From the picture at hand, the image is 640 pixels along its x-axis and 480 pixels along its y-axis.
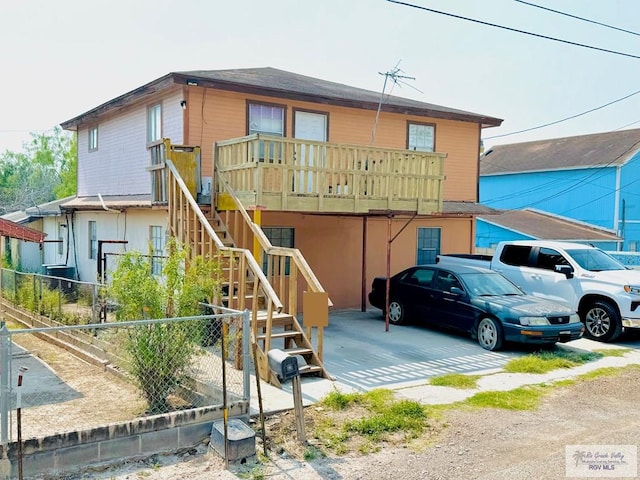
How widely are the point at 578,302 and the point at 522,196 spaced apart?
63.5ft

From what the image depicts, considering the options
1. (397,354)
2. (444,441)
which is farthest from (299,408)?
(397,354)

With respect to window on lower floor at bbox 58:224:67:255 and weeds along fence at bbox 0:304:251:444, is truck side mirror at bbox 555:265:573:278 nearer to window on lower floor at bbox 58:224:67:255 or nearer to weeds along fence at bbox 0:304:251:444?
weeds along fence at bbox 0:304:251:444

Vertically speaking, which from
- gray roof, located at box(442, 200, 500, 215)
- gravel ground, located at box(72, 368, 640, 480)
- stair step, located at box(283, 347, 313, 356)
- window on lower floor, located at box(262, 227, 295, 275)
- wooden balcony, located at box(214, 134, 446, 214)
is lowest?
gravel ground, located at box(72, 368, 640, 480)

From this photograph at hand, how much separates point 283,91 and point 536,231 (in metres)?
14.7

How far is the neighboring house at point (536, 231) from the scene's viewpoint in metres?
23.4

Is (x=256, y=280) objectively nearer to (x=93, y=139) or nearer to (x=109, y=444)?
(x=109, y=444)

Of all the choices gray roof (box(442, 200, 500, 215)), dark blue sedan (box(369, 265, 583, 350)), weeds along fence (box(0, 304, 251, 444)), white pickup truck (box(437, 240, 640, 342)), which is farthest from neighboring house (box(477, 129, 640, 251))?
weeds along fence (box(0, 304, 251, 444))

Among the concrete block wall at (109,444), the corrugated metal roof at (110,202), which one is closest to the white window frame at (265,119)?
the corrugated metal roof at (110,202)

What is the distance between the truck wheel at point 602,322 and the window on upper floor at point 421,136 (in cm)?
622

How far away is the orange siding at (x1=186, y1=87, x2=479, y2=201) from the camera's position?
12.4 m

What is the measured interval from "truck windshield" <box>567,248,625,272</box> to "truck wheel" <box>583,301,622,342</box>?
3.07 feet

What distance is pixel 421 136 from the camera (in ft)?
52.5

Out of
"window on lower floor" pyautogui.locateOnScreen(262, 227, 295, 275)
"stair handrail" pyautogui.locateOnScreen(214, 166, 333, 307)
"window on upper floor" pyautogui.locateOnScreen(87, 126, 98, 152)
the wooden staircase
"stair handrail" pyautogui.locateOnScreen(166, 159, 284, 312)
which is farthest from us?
"window on upper floor" pyautogui.locateOnScreen(87, 126, 98, 152)

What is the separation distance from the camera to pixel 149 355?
6.57 m
